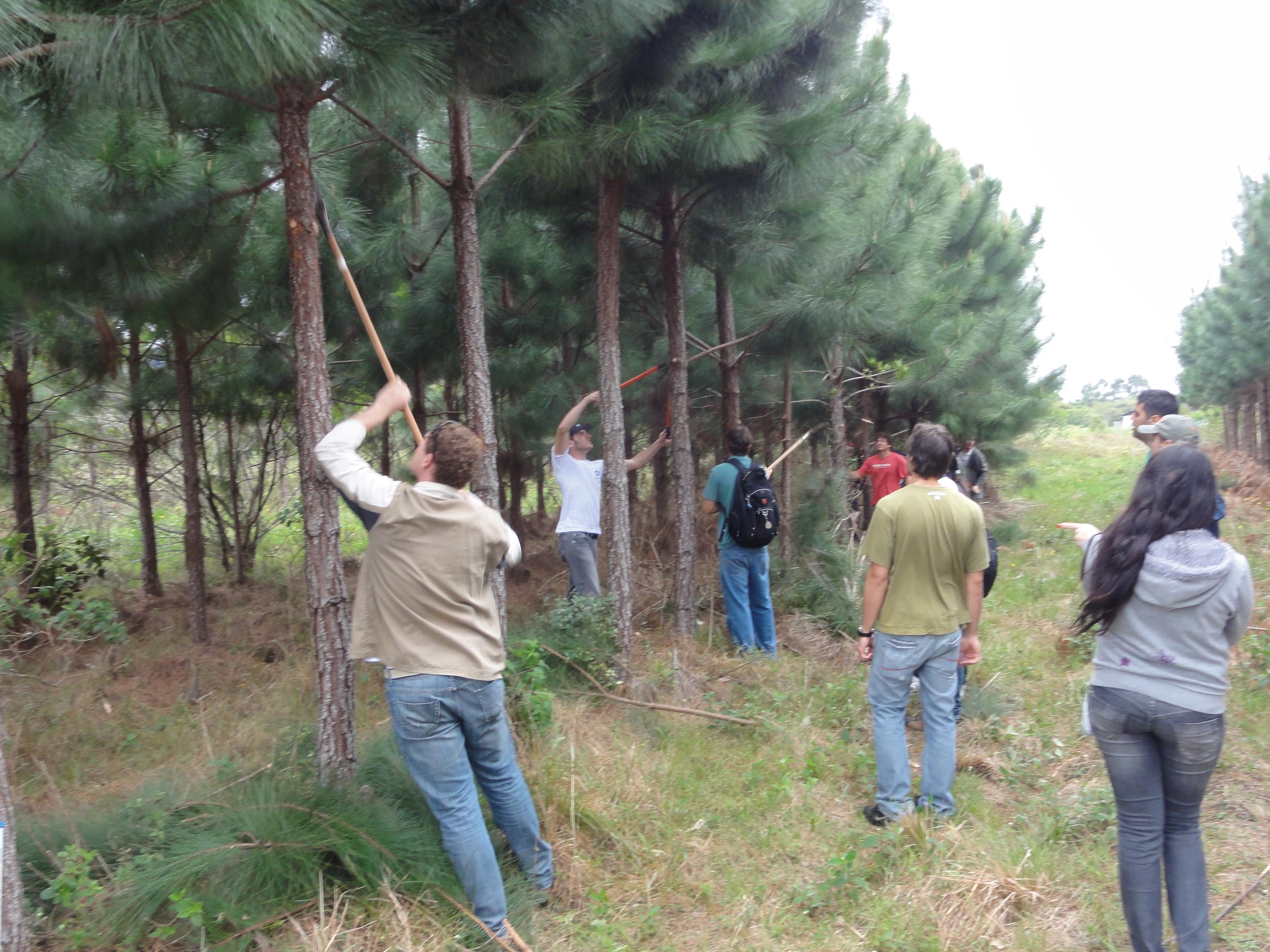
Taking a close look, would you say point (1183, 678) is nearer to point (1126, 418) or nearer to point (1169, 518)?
point (1169, 518)

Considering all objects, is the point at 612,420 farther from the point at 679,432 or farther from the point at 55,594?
the point at 55,594

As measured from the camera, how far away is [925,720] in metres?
4.15

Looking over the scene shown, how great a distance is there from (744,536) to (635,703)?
2.12 meters

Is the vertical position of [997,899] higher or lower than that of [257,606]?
lower

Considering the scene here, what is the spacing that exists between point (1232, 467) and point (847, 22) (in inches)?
780

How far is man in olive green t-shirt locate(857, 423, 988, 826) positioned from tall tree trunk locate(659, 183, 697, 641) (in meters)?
2.81

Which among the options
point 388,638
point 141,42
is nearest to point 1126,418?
point 388,638

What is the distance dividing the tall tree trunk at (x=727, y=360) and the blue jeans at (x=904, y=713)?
3.91m

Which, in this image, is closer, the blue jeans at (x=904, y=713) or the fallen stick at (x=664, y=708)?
the blue jeans at (x=904, y=713)

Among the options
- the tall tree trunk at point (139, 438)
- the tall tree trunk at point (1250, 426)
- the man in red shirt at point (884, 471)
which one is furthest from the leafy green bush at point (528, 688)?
the tall tree trunk at point (1250, 426)

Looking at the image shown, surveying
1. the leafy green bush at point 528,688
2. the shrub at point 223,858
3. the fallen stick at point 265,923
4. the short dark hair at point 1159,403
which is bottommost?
the fallen stick at point 265,923

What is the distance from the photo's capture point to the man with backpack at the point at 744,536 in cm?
654

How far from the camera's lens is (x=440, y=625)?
302 cm

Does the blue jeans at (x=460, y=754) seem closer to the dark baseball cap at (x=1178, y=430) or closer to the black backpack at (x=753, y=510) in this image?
the dark baseball cap at (x=1178, y=430)
